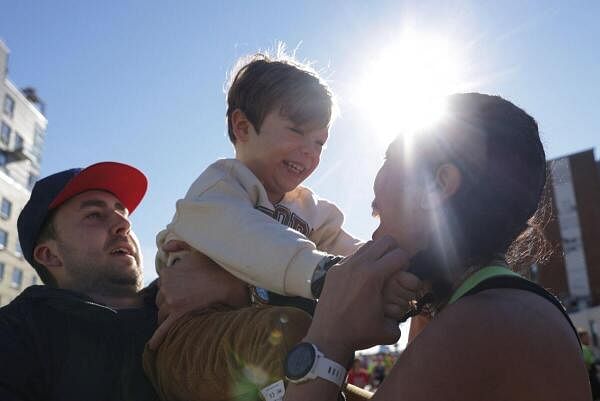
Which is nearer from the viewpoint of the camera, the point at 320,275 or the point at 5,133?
the point at 320,275

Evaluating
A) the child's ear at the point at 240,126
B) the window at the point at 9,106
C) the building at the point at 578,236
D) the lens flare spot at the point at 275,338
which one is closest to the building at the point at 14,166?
the window at the point at 9,106

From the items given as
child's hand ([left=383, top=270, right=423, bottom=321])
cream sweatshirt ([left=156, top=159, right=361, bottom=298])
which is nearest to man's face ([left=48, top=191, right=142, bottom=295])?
cream sweatshirt ([left=156, top=159, right=361, bottom=298])

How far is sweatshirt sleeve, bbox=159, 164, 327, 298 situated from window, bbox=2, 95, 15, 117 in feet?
151

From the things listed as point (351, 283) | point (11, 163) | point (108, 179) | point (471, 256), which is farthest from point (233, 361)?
point (11, 163)

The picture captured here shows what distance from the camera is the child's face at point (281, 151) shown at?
2.52 m

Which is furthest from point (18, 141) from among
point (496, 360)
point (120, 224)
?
point (496, 360)

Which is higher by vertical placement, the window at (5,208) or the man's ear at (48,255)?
the man's ear at (48,255)

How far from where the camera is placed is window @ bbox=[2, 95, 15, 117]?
42250 millimetres

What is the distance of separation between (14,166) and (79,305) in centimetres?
4720

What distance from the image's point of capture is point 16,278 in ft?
136

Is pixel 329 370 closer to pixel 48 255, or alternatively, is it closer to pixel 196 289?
pixel 196 289

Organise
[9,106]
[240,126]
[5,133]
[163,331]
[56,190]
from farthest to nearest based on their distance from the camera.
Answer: [9,106], [5,133], [56,190], [240,126], [163,331]

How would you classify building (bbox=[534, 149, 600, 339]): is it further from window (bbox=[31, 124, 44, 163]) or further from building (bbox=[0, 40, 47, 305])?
window (bbox=[31, 124, 44, 163])

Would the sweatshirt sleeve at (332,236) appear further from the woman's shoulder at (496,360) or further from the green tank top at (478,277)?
the woman's shoulder at (496,360)
